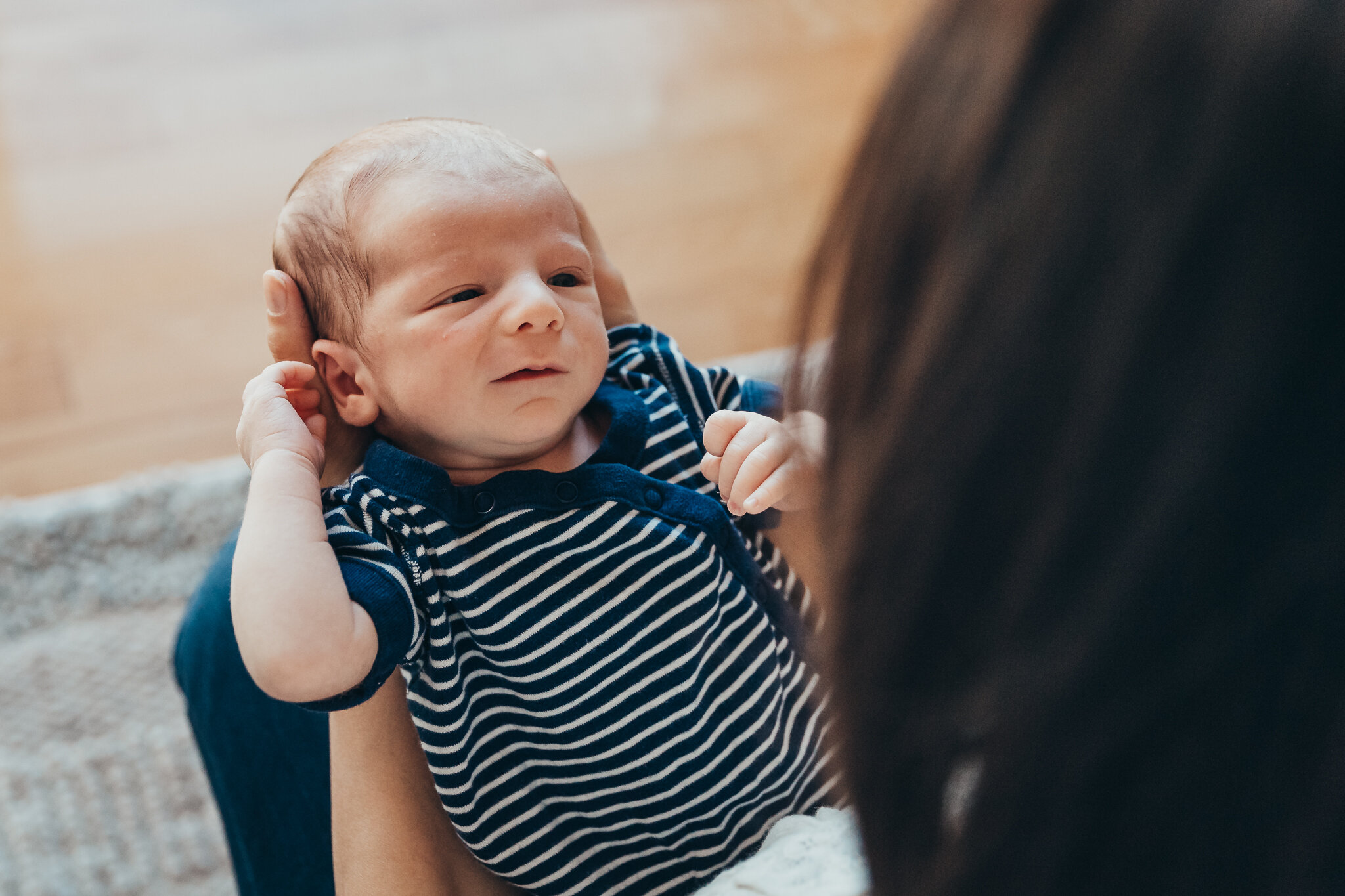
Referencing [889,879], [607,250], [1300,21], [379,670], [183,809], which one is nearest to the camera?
[1300,21]

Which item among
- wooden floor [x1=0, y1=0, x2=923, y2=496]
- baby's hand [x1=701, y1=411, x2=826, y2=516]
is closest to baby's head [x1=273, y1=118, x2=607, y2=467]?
baby's hand [x1=701, y1=411, x2=826, y2=516]

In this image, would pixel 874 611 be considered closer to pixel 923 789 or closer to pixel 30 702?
pixel 923 789

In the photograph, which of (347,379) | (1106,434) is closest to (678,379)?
(347,379)

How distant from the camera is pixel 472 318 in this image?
68cm

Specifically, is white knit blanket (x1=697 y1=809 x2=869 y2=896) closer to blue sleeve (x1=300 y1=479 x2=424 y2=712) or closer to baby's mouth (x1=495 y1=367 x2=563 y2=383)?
blue sleeve (x1=300 y1=479 x2=424 y2=712)

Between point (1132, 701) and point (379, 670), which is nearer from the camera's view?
point (1132, 701)

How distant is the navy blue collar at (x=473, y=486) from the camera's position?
684mm

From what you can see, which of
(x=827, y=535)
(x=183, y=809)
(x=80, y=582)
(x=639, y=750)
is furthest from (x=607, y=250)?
(x=827, y=535)

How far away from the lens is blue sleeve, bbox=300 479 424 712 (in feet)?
2.00

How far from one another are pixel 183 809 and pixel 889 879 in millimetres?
1074

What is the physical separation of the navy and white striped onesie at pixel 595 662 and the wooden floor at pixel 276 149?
965mm

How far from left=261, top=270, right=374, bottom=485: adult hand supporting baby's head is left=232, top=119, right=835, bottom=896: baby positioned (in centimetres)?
1

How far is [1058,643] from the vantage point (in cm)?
31

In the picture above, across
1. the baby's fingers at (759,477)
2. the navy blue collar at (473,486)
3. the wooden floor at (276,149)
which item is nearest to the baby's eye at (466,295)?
the navy blue collar at (473,486)
